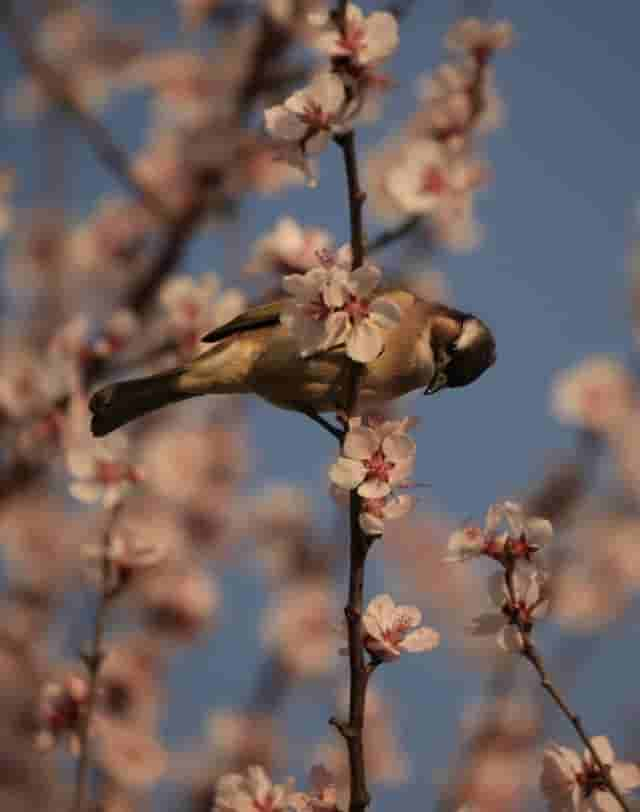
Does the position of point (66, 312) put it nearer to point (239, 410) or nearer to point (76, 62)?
point (239, 410)

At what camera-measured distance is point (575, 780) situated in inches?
66.3

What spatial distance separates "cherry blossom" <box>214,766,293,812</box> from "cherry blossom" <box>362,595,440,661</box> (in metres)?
0.27

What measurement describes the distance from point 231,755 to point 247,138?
128 inches

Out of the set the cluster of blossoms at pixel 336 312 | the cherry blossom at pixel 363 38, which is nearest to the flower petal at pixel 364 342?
the cluster of blossoms at pixel 336 312

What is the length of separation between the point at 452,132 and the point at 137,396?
1.41 meters

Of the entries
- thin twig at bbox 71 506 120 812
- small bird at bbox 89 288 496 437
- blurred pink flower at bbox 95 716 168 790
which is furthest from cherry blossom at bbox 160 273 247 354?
blurred pink flower at bbox 95 716 168 790

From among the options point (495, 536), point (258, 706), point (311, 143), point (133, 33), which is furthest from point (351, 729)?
point (133, 33)

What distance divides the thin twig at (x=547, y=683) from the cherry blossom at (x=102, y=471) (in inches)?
41.2

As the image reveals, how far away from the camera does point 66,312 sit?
5.84 meters

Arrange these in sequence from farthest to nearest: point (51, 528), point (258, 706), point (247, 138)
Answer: point (51, 528) → point (258, 706) → point (247, 138)

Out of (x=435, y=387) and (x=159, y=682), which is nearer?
(x=435, y=387)

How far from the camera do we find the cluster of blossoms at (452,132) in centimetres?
270

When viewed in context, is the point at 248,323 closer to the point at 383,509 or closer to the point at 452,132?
the point at 383,509

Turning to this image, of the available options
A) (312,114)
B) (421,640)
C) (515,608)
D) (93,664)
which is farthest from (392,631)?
(312,114)
